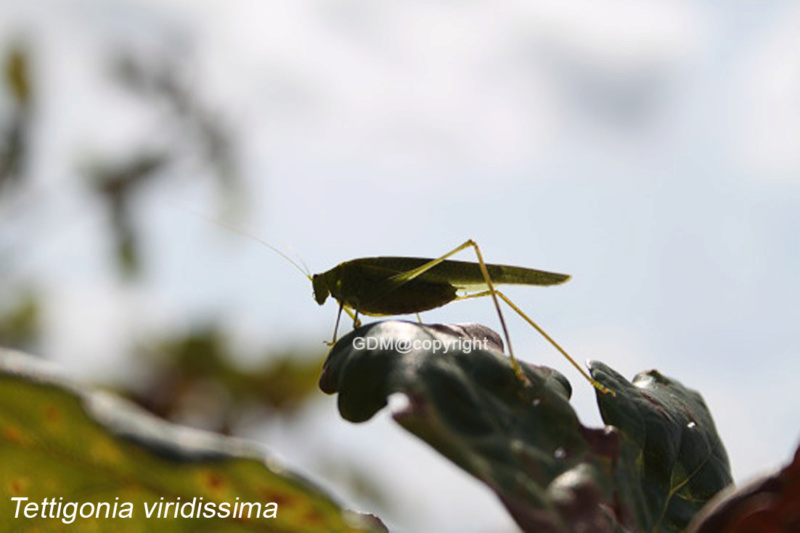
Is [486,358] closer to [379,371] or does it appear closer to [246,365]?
[379,371]

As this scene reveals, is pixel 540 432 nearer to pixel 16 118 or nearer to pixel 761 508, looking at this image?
pixel 761 508

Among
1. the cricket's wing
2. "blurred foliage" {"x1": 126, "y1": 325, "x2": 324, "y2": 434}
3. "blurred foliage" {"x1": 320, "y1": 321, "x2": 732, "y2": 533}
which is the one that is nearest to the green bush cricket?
the cricket's wing

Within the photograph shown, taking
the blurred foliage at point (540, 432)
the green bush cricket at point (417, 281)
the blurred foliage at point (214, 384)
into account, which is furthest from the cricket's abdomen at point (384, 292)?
the blurred foliage at point (214, 384)

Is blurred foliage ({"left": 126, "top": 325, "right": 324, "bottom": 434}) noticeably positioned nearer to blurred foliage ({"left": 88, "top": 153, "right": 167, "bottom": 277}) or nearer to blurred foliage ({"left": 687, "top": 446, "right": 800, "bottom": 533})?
blurred foliage ({"left": 88, "top": 153, "right": 167, "bottom": 277})

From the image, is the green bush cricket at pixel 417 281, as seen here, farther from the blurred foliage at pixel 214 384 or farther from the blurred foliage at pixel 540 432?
the blurred foliage at pixel 214 384

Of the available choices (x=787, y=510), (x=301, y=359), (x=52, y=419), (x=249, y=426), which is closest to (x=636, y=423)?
(x=787, y=510)

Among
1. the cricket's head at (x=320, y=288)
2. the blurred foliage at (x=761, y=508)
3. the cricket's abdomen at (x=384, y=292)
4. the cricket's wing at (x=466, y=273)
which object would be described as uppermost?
the cricket's head at (x=320, y=288)

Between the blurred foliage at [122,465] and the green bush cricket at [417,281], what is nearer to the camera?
the blurred foliage at [122,465]
